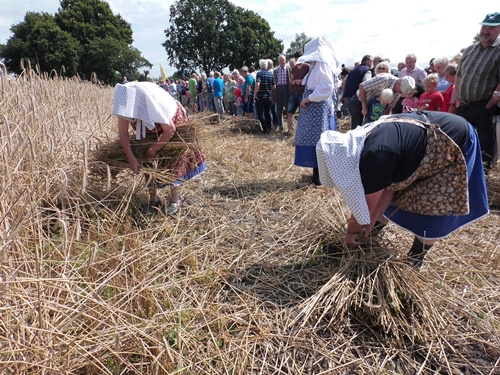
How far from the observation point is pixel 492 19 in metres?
2.87

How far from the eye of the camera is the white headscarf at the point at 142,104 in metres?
2.32

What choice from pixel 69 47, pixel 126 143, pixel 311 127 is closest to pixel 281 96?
pixel 311 127

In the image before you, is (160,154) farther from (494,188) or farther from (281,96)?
(281,96)

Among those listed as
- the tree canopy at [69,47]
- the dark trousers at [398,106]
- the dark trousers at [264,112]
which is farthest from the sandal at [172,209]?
the tree canopy at [69,47]

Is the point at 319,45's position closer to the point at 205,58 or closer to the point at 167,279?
the point at 167,279

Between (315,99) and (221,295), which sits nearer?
→ (221,295)

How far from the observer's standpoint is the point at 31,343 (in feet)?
3.69

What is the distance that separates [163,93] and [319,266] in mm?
1711

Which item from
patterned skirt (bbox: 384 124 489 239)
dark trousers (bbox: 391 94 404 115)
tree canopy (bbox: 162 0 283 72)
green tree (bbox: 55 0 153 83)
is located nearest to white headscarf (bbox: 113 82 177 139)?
patterned skirt (bbox: 384 124 489 239)

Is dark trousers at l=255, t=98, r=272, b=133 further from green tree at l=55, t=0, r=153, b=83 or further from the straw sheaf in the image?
green tree at l=55, t=0, r=153, b=83

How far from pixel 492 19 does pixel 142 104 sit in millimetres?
3045

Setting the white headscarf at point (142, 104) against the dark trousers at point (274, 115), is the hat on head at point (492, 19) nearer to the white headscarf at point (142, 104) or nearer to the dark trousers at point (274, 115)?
the white headscarf at point (142, 104)

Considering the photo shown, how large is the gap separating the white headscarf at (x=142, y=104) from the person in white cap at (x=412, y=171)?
133 centimetres

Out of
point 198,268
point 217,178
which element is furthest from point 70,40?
point 198,268
